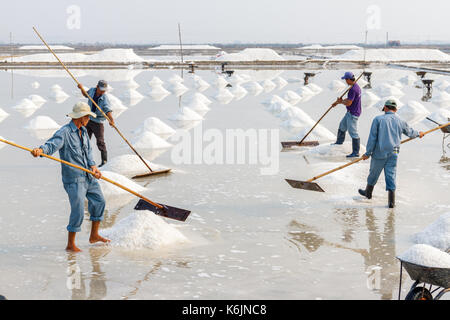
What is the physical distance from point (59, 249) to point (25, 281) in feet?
2.16

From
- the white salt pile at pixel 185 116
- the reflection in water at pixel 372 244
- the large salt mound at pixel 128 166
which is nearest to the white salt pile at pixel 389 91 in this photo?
the white salt pile at pixel 185 116

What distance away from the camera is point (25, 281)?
405 cm

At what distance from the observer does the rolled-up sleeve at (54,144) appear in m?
4.16

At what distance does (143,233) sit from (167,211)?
49 cm

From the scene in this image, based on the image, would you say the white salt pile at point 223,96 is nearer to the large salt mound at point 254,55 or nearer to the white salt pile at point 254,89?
the white salt pile at point 254,89

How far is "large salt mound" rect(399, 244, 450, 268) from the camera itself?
3.19 m

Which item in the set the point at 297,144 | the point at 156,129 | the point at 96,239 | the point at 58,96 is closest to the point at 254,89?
the point at 58,96

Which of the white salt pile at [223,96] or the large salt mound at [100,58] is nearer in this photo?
the white salt pile at [223,96]

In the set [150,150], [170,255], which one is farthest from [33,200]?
[150,150]

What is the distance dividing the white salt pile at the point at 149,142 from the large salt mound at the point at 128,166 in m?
1.54

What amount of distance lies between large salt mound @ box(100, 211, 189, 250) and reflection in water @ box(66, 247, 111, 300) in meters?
0.21

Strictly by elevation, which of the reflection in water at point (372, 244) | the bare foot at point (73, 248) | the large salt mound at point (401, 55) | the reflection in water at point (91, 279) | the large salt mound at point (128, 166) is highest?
the large salt mound at point (401, 55)

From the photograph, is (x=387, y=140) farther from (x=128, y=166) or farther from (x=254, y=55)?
(x=254, y=55)
